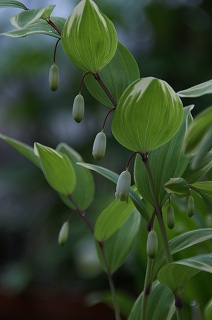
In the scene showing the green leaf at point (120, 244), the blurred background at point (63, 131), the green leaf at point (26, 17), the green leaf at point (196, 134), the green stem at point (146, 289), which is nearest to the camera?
the green leaf at point (196, 134)

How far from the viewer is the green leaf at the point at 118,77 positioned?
0.50 metres

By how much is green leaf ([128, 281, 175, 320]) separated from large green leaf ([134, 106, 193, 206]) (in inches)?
6.9

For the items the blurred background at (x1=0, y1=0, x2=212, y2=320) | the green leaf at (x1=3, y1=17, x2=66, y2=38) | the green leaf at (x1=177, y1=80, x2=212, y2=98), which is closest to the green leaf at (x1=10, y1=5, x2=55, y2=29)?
the green leaf at (x1=3, y1=17, x2=66, y2=38)

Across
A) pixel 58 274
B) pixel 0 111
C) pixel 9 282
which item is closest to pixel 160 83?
pixel 9 282

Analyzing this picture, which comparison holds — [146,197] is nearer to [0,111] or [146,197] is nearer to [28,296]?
[28,296]

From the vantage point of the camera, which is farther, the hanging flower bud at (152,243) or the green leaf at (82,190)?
the green leaf at (82,190)

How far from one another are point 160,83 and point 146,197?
147mm

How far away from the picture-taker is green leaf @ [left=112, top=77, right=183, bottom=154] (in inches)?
16.6

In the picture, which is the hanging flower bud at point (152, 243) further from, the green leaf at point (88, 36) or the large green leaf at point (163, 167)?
the green leaf at point (88, 36)

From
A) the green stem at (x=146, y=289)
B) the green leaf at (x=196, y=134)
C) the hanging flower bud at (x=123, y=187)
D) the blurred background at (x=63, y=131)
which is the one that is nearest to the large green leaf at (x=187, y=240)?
the green stem at (x=146, y=289)

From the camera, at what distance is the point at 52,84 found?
493 mm

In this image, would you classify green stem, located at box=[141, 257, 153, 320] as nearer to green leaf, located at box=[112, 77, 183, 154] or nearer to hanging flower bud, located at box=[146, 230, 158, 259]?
hanging flower bud, located at box=[146, 230, 158, 259]

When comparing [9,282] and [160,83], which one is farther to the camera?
[9,282]

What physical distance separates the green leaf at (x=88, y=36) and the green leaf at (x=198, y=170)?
164 mm
